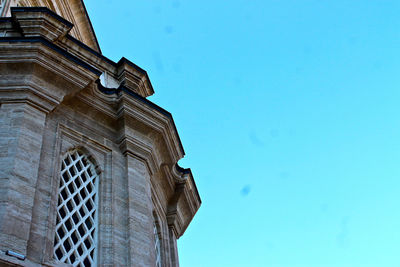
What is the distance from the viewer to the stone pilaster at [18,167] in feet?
24.5

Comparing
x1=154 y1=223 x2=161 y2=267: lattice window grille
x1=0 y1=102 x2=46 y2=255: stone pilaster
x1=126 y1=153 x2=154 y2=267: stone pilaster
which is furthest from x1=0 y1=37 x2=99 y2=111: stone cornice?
x1=154 y1=223 x2=161 y2=267: lattice window grille

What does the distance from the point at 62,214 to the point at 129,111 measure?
9.19ft

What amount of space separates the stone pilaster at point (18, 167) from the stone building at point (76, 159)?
0.05 feet

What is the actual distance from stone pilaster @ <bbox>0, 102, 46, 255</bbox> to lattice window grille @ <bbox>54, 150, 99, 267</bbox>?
83 centimetres

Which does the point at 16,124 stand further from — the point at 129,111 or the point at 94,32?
the point at 94,32

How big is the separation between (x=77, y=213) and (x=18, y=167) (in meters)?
1.45

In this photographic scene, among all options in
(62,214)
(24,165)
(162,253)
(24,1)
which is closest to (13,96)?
(24,165)

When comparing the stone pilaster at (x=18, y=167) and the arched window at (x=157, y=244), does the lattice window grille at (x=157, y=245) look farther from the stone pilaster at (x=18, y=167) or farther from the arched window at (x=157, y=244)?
the stone pilaster at (x=18, y=167)

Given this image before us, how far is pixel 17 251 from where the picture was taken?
7242 mm

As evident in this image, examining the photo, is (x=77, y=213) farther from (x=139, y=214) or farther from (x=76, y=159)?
(x=76, y=159)

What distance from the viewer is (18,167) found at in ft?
27.6

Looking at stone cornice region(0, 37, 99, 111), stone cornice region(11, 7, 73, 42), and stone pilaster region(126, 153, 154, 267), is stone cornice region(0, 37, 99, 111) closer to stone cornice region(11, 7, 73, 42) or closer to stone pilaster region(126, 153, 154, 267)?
stone cornice region(11, 7, 73, 42)

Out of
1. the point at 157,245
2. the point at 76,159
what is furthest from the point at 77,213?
the point at 157,245

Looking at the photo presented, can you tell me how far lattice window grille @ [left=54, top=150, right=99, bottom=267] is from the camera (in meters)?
8.63
